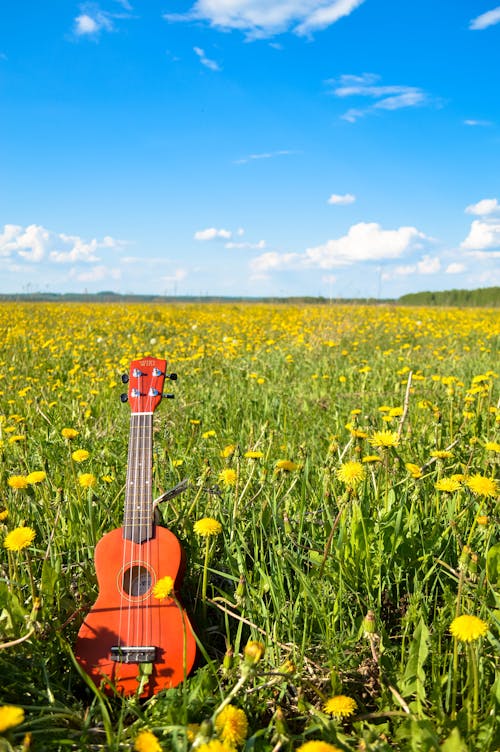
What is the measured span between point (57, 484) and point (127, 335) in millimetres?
6704

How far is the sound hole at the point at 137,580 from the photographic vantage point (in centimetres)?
172

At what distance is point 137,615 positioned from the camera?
64.7 inches

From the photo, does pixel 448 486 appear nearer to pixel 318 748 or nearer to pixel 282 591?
pixel 282 591

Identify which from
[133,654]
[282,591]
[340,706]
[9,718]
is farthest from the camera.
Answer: [282,591]

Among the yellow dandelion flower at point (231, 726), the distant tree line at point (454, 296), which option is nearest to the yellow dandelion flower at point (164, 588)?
the yellow dandelion flower at point (231, 726)

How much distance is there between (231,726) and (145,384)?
1177mm

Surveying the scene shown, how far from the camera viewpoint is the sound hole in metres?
1.72

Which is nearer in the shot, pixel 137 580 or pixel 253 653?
pixel 253 653

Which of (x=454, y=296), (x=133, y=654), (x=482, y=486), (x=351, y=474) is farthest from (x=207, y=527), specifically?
(x=454, y=296)

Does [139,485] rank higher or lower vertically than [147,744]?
higher

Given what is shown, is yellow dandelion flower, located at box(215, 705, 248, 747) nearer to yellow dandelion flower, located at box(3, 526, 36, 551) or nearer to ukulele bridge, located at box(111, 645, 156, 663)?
ukulele bridge, located at box(111, 645, 156, 663)

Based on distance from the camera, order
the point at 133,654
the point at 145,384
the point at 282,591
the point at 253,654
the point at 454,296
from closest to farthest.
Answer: the point at 253,654
the point at 133,654
the point at 282,591
the point at 145,384
the point at 454,296

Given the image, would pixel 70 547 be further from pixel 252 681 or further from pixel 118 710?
pixel 252 681

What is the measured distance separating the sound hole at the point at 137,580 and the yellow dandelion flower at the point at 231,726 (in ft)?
1.93
